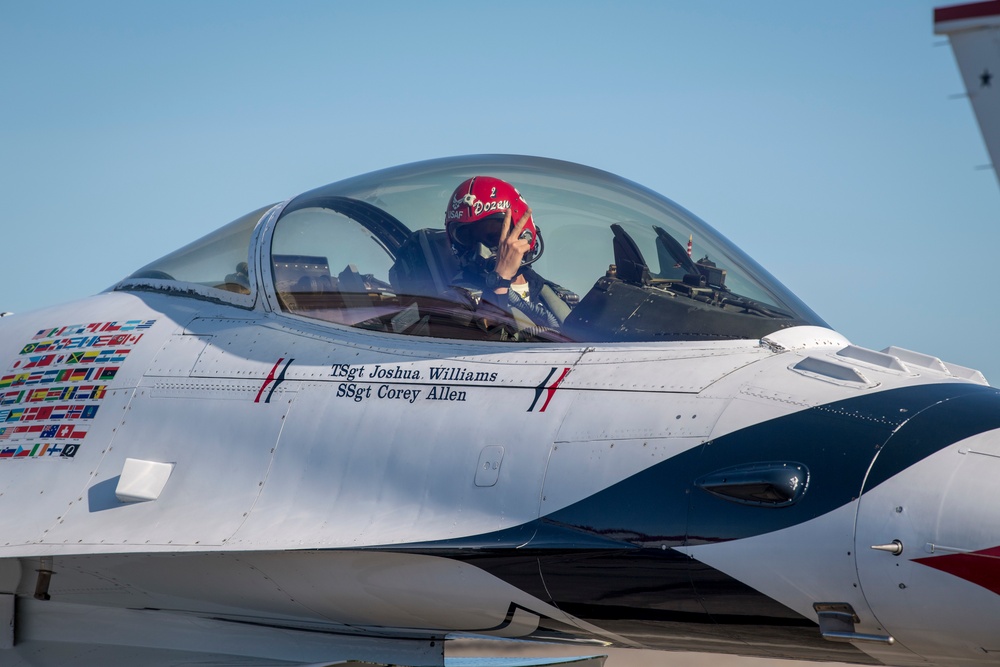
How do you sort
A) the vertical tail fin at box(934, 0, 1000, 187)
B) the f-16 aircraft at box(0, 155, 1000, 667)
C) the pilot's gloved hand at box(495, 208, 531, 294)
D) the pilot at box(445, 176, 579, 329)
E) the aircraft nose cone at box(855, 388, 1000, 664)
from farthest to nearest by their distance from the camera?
the pilot's gloved hand at box(495, 208, 531, 294) < the pilot at box(445, 176, 579, 329) < the f-16 aircraft at box(0, 155, 1000, 667) < the aircraft nose cone at box(855, 388, 1000, 664) < the vertical tail fin at box(934, 0, 1000, 187)

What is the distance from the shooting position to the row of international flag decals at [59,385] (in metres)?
5.88

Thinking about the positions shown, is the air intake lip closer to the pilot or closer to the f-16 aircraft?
the f-16 aircraft

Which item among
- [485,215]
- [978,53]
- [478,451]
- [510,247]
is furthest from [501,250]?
[978,53]

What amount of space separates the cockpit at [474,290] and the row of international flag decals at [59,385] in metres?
0.60

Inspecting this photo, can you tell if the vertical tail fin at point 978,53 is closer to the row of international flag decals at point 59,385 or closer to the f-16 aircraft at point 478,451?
the f-16 aircraft at point 478,451

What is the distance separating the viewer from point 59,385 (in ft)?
20.0

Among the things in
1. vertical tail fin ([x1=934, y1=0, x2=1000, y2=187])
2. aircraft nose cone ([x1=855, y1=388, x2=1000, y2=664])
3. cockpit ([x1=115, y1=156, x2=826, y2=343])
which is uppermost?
vertical tail fin ([x1=934, y1=0, x2=1000, y2=187])

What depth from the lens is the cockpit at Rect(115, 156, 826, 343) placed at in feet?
16.4

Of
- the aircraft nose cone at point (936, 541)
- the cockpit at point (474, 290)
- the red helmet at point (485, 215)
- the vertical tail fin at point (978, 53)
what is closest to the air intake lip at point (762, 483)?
the aircraft nose cone at point (936, 541)

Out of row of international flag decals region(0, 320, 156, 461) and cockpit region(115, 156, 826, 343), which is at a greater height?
cockpit region(115, 156, 826, 343)

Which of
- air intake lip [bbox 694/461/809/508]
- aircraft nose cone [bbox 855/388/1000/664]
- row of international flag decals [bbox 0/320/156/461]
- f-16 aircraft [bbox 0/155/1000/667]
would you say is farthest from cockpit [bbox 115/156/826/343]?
aircraft nose cone [bbox 855/388/1000/664]

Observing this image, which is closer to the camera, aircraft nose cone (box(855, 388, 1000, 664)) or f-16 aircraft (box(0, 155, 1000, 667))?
aircraft nose cone (box(855, 388, 1000, 664))

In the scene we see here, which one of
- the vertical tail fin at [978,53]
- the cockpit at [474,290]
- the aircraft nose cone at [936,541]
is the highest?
the vertical tail fin at [978,53]

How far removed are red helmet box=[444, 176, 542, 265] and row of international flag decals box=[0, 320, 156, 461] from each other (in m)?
2.05
